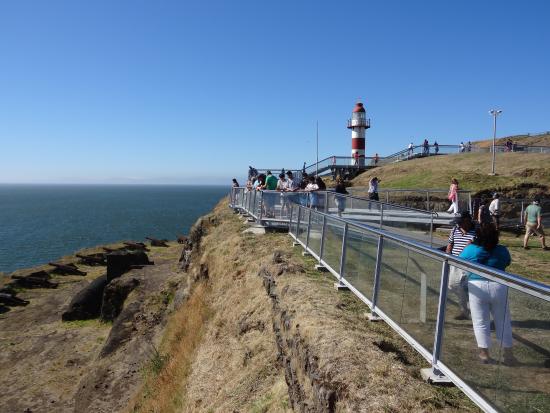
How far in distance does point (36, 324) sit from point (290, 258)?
17604mm

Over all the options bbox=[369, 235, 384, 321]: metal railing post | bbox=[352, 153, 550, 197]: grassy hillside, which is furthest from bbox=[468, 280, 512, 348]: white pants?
bbox=[352, 153, 550, 197]: grassy hillside

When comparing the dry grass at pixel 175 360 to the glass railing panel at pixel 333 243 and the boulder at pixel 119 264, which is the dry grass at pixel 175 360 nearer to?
the glass railing panel at pixel 333 243

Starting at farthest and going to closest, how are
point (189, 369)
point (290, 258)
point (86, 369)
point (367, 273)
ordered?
1. point (86, 369)
2. point (290, 258)
3. point (189, 369)
4. point (367, 273)

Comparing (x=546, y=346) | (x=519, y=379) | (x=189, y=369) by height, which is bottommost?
(x=189, y=369)

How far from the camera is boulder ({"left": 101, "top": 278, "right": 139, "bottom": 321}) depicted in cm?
2086

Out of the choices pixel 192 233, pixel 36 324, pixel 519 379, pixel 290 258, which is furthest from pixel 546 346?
pixel 36 324

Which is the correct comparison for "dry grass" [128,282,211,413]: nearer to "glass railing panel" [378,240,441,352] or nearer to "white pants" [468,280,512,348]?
"glass railing panel" [378,240,441,352]

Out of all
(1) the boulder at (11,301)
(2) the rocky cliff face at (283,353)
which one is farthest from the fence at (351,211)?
(1) the boulder at (11,301)

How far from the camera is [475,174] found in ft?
91.4

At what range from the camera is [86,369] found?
53.9ft

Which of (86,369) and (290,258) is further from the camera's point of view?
(86,369)

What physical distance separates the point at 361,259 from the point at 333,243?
1.74 meters

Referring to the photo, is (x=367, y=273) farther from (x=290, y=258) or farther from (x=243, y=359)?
(x=290, y=258)

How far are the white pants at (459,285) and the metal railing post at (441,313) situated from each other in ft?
0.18
